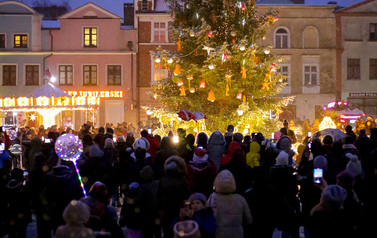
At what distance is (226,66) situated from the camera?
18531 millimetres

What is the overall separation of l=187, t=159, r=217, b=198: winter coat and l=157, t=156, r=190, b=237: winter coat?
1163 mm

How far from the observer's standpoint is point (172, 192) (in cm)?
637

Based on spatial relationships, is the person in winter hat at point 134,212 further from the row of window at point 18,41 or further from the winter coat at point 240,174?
the row of window at point 18,41

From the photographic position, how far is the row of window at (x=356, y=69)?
121 feet

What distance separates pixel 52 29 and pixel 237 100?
20361 millimetres

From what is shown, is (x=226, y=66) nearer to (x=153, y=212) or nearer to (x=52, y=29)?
(x=153, y=212)

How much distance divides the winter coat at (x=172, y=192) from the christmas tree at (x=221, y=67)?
440 inches

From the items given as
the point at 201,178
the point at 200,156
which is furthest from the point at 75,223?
the point at 200,156

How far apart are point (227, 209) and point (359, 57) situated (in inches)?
1342

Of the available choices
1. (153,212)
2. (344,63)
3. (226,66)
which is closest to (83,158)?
(153,212)

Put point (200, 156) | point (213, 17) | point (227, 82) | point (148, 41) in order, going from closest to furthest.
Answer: point (200, 156)
point (227, 82)
point (213, 17)
point (148, 41)

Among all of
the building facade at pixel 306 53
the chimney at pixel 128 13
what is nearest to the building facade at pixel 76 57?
the chimney at pixel 128 13

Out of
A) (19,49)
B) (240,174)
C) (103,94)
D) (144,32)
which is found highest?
(144,32)

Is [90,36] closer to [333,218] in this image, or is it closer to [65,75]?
[65,75]
